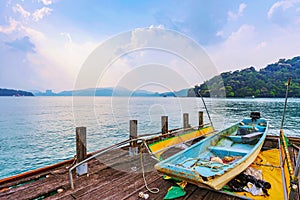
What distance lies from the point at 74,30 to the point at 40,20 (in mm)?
4980

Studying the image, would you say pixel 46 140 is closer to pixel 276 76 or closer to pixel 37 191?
pixel 37 191

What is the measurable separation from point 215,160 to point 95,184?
2.19m

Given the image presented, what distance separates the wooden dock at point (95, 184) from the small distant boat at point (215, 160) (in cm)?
36

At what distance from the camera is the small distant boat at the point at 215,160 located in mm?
2207

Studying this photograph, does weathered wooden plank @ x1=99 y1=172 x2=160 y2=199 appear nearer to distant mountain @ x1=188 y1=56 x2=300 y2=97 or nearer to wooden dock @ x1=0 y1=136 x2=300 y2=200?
wooden dock @ x1=0 y1=136 x2=300 y2=200

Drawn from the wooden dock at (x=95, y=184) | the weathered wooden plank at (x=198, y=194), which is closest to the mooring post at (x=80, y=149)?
the wooden dock at (x=95, y=184)

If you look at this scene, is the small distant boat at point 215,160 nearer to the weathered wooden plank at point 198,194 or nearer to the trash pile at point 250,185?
the trash pile at point 250,185

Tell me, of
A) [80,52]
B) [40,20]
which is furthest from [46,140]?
[80,52]

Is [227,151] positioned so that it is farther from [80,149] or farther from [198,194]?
[80,149]

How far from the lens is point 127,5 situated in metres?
10.6

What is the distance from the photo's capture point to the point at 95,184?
9.04 feet

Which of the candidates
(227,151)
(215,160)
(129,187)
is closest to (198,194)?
(215,160)

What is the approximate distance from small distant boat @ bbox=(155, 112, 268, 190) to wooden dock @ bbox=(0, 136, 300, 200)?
1.18ft

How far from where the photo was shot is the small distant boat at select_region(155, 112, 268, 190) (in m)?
2.21
